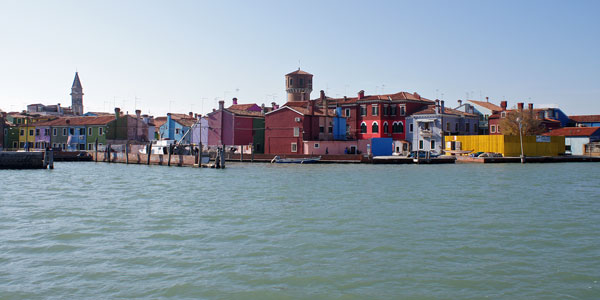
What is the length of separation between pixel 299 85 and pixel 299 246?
236ft

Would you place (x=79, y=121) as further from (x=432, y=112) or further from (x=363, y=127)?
(x=432, y=112)

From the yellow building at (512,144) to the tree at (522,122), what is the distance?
17.9 ft

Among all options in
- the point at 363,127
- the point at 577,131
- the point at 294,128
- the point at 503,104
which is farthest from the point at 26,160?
A: the point at 577,131

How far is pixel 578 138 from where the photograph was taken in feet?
216

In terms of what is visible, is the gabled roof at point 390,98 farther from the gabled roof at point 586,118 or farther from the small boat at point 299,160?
the gabled roof at point 586,118

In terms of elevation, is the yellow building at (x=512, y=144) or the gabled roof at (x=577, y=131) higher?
the gabled roof at (x=577, y=131)

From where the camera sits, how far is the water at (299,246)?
10.1 metres

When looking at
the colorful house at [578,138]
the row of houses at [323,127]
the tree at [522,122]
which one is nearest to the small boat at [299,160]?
the row of houses at [323,127]

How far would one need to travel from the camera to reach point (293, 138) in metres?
61.8

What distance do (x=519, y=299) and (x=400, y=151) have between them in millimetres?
58297

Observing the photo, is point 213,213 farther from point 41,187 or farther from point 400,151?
point 400,151

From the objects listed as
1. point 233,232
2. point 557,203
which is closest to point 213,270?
point 233,232

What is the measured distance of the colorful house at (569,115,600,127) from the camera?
2965 inches

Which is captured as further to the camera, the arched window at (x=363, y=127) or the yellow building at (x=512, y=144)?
the arched window at (x=363, y=127)
